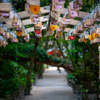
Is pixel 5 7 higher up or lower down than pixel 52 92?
higher up

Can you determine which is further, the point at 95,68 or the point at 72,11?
the point at 95,68

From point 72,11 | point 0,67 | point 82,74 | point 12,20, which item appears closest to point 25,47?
point 0,67

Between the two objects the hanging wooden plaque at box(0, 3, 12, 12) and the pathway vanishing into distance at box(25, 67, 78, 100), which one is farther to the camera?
the pathway vanishing into distance at box(25, 67, 78, 100)

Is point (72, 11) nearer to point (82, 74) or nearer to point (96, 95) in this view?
point (96, 95)

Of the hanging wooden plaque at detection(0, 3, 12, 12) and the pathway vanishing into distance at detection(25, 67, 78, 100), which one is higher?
the hanging wooden plaque at detection(0, 3, 12, 12)

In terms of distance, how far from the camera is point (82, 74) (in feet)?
26.7

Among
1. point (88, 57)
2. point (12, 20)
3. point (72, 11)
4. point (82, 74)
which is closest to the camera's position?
point (72, 11)

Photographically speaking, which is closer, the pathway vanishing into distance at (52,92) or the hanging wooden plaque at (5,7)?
the hanging wooden plaque at (5,7)

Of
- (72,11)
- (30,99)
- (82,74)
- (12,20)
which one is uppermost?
(72,11)

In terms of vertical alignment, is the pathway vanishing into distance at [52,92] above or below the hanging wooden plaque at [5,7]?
below

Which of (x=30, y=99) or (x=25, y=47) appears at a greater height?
(x=25, y=47)

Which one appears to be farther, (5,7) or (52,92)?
(52,92)

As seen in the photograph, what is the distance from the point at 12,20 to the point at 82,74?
552 centimetres

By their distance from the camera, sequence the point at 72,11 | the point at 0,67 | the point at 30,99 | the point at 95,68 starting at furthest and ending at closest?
the point at 95,68 → the point at 0,67 → the point at 30,99 → the point at 72,11
